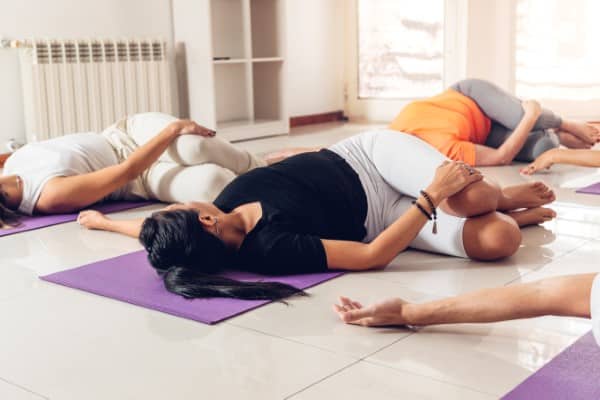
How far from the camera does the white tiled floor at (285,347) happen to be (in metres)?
1.58

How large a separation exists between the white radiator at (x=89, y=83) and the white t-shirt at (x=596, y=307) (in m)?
4.25

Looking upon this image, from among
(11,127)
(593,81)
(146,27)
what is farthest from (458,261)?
(593,81)

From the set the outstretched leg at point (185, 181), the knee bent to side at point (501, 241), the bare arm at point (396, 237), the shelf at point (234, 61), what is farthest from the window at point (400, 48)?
the bare arm at point (396, 237)

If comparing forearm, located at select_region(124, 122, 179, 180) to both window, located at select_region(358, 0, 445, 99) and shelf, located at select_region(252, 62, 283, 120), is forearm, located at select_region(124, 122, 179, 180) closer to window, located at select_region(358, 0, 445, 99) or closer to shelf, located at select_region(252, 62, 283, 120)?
shelf, located at select_region(252, 62, 283, 120)

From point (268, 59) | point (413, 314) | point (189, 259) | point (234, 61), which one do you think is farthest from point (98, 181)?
point (268, 59)

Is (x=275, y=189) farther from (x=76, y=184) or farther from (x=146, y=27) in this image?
(x=146, y=27)

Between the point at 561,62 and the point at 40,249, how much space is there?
4789 millimetres

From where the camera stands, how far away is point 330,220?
93.6 inches

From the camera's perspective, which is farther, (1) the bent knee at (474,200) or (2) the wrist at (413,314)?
(1) the bent knee at (474,200)

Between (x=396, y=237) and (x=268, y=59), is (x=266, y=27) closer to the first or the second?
(x=268, y=59)

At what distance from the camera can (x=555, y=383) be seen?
151 centimetres

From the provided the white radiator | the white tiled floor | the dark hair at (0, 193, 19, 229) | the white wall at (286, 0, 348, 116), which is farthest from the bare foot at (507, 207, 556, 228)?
the white wall at (286, 0, 348, 116)

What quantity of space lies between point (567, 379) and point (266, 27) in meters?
5.29

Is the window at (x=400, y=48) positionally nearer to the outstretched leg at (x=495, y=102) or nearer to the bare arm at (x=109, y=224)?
the outstretched leg at (x=495, y=102)
